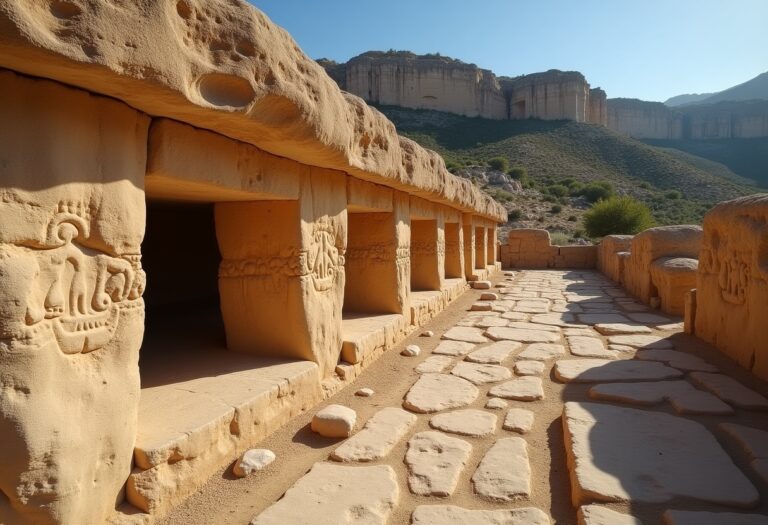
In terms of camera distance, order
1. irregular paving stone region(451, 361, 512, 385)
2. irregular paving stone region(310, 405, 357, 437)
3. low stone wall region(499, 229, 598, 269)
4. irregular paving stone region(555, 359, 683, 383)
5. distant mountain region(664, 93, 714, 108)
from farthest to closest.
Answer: distant mountain region(664, 93, 714, 108) → low stone wall region(499, 229, 598, 269) → irregular paving stone region(451, 361, 512, 385) → irregular paving stone region(555, 359, 683, 383) → irregular paving stone region(310, 405, 357, 437)

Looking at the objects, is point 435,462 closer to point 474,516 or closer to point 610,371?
point 474,516

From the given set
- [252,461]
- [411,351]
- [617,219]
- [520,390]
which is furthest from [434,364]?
[617,219]

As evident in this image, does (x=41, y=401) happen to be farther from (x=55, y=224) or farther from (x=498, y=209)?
(x=498, y=209)

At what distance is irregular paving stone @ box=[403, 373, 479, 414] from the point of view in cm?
318

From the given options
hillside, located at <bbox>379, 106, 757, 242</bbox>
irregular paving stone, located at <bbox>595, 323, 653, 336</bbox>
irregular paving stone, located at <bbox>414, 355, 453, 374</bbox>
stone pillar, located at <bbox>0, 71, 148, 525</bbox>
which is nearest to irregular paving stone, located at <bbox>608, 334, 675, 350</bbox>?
irregular paving stone, located at <bbox>595, 323, 653, 336</bbox>

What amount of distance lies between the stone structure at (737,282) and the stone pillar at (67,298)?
394cm

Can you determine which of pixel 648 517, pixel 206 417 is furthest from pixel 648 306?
pixel 206 417

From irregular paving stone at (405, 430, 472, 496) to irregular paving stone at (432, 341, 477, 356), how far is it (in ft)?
5.96

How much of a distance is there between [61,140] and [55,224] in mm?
285

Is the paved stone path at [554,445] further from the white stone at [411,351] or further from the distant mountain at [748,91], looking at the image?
the distant mountain at [748,91]

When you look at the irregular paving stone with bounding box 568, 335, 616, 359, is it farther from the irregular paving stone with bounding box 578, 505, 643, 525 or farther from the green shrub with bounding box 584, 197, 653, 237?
the green shrub with bounding box 584, 197, 653, 237

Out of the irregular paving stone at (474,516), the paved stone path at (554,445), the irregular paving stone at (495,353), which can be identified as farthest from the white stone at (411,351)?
the irregular paving stone at (474,516)

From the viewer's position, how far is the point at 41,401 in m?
1.55

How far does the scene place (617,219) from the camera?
2212 centimetres
